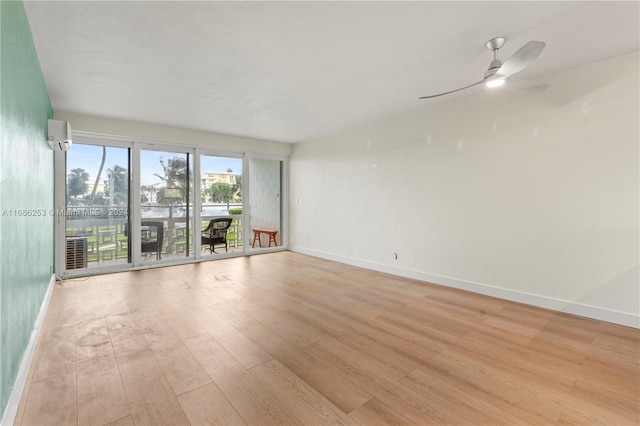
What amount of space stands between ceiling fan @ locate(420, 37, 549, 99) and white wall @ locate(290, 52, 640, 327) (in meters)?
0.94

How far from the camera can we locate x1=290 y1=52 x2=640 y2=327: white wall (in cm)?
289

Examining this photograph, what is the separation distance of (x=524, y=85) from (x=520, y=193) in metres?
1.40

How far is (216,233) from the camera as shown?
6148 mm

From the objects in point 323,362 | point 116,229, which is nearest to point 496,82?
point 323,362

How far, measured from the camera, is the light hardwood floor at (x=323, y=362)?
169 centimetres

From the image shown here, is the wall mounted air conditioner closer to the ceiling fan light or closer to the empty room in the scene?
the empty room

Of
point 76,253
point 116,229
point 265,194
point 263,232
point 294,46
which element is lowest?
point 76,253

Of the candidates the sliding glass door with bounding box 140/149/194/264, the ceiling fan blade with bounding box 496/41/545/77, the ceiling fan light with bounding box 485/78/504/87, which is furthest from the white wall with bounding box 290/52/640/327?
the sliding glass door with bounding box 140/149/194/264

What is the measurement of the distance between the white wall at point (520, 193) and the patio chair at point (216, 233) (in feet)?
9.75

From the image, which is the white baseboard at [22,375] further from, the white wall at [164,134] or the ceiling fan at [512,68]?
the ceiling fan at [512,68]

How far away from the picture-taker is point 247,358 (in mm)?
2238

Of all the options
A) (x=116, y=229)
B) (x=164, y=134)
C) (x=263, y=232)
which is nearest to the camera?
(x=116, y=229)

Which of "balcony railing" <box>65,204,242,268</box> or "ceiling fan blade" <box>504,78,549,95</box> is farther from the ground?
"ceiling fan blade" <box>504,78,549,95</box>

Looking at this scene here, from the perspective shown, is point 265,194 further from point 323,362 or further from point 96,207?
point 323,362
